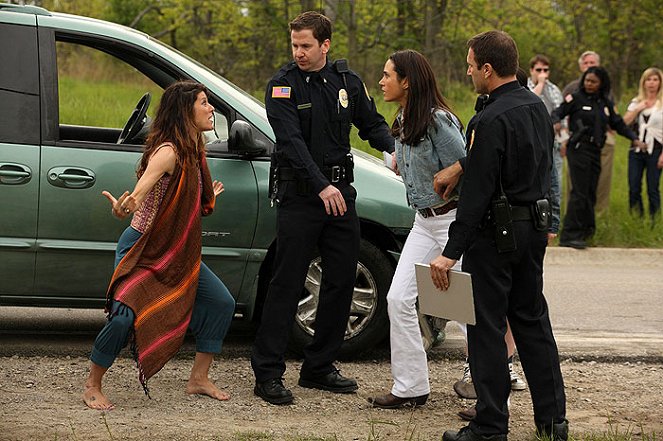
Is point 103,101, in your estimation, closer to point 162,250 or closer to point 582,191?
point 582,191

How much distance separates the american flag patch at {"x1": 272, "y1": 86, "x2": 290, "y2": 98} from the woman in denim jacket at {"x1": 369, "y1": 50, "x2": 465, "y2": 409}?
0.46m

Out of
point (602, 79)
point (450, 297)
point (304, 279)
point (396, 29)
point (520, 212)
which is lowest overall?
point (304, 279)

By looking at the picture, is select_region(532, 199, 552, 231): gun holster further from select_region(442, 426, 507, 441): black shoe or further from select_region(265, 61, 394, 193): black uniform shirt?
select_region(265, 61, 394, 193): black uniform shirt

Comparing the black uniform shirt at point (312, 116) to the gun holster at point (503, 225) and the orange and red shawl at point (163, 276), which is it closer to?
the orange and red shawl at point (163, 276)

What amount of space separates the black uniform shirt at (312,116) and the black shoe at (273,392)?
985 millimetres

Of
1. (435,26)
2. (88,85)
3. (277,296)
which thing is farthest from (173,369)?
(435,26)

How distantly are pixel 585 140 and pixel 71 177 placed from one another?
679 cm

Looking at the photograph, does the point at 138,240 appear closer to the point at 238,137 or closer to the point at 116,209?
the point at 116,209

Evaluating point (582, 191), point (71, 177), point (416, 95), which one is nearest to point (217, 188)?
point (71, 177)

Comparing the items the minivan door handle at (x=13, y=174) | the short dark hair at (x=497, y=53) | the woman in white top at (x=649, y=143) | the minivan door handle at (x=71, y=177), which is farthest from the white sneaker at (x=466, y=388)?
Answer: the woman in white top at (x=649, y=143)

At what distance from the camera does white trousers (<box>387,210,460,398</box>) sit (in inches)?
228

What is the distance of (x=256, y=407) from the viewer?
587cm

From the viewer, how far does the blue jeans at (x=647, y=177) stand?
12703mm

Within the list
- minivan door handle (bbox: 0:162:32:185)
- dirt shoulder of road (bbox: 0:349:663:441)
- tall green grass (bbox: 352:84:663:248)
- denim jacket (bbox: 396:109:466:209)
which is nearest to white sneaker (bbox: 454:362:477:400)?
dirt shoulder of road (bbox: 0:349:663:441)
